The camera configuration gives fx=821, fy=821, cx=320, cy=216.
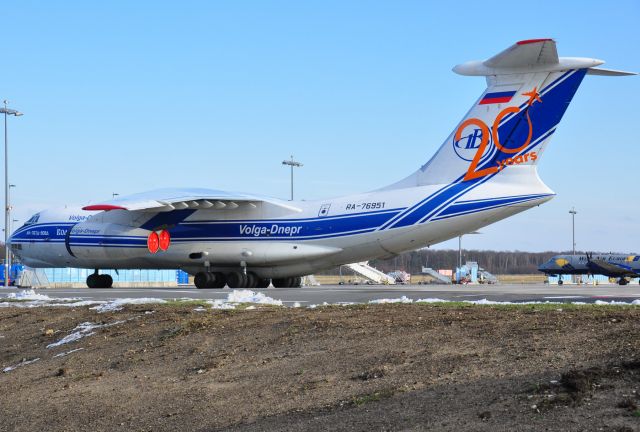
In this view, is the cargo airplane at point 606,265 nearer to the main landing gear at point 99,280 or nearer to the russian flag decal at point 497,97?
the russian flag decal at point 497,97

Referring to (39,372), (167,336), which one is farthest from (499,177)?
(39,372)

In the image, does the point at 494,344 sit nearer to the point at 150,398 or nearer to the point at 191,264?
the point at 150,398

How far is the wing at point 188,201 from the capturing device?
98.6 feet

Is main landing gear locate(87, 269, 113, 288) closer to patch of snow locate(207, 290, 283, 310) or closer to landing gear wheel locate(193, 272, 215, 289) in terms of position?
landing gear wheel locate(193, 272, 215, 289)

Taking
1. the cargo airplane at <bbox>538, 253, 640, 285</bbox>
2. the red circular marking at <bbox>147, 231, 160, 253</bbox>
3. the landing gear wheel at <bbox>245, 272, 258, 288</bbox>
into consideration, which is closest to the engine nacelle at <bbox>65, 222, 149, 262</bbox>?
the red circular marking at <bbox>147, 231, 160, 253</bbox>

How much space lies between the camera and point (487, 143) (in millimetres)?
25969

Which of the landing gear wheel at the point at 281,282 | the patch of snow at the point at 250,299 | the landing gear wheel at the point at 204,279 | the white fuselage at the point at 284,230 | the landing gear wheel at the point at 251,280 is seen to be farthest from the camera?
the landing gear wheel at the point at 281,282

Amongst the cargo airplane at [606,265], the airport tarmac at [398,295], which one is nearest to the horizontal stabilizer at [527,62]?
the airport tarmac at [398,295]

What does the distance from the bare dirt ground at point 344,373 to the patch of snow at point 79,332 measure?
182 millimetres

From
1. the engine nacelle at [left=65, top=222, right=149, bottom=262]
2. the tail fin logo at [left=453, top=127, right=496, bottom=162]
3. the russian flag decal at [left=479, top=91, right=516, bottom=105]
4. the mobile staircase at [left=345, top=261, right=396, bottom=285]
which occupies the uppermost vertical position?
the russian flag decal at [left=479, top=91, right=516, bottom=105]

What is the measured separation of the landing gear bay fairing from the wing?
5 cm

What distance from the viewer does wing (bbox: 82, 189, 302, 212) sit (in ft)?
98.6

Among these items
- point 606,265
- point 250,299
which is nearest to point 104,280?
point 250,299

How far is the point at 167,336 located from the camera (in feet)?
42.6
